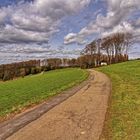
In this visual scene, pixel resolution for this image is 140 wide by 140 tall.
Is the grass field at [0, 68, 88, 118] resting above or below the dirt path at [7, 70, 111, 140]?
below

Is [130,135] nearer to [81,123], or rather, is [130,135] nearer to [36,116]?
[81,123]

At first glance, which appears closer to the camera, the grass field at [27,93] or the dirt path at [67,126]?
the dirt path at [67,126]

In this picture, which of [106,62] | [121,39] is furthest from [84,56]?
[121,39]

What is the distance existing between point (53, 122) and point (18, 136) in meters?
2.30

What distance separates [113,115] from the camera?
39.9 ft

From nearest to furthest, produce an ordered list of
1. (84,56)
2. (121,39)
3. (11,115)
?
1. (11,115)
2. (121,39)
3. (84,56)

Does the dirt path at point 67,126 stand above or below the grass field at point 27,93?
above

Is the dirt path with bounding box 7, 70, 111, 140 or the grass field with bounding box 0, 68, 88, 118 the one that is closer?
the dirt path with bounding box 7, 70, 111, 140

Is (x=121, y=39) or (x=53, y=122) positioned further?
(x=121, y=39)

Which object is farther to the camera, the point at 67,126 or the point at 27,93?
the point at 27,93

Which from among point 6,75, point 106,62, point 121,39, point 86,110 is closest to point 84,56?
point 106,62

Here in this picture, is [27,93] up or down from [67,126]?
down

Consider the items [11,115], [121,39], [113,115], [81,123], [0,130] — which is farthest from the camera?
[121,39]

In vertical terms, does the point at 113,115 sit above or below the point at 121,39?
below
